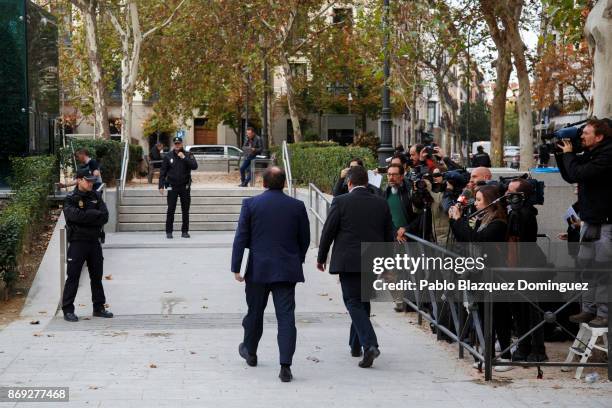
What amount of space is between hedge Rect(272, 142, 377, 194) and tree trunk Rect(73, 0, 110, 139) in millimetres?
6736

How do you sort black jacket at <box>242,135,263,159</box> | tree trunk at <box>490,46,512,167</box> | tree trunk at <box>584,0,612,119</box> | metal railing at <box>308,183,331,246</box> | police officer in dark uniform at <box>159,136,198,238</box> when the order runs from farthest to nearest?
1. tree trunk at <box>490,46,512,167</box>
2. black jacket at <box>242,135,263,159</box>
3. police officer in dark uniform at <box>159,136,198,238</box>
4. metal railing at <box>308,183,331,246</box>
5. tree trunk at <box>584,0,612,119</box>

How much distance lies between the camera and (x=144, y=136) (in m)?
62.3

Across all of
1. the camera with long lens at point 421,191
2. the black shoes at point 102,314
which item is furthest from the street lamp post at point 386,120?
the black shoes at point 102,314

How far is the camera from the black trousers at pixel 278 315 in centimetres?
874

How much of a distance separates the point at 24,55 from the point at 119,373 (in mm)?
10556

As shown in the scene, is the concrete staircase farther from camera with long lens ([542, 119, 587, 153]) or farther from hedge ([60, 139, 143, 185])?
camera with long lens ([542, 119, 587, 153])

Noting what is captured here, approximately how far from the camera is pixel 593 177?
27.7ft

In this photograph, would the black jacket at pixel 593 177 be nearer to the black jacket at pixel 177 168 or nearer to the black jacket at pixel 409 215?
the black jacket at pixel 409 215

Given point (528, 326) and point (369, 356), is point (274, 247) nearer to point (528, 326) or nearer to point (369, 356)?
point (369, 356)

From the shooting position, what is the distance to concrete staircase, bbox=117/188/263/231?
73.6 feet

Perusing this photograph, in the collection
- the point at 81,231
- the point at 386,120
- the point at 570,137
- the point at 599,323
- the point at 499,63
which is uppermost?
the point at 499,63

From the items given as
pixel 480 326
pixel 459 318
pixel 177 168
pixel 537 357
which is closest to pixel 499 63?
pixel 177 168

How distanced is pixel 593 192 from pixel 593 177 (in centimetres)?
18

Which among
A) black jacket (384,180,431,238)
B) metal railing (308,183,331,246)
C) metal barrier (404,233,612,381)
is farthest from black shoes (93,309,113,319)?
metal railing (308,183,331,246)
